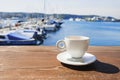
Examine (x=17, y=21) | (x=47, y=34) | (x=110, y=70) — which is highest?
(x=110, y=70)

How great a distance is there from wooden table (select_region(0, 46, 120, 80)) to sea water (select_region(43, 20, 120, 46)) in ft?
14.1

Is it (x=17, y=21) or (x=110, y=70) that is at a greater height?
(x=110, y=70)

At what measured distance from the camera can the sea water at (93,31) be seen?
5068mm

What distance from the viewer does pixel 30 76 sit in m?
0.47

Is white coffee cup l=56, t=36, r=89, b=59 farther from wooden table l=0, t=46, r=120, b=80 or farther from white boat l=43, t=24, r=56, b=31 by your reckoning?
white boat l=43, t=24, r=56, b=31

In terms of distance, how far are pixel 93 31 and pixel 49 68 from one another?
516cm

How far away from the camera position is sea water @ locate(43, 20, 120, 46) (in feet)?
16.6

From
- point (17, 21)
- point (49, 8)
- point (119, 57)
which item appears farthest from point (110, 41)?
point (119, 57)

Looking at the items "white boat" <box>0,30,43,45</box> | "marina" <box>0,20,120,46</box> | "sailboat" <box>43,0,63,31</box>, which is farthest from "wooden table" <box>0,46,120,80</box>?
"sailboat" <box>43,0,63,31</box>

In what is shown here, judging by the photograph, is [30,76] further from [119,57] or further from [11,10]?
[11,10]

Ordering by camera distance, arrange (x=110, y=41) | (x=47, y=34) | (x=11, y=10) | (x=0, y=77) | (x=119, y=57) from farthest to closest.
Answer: (x=47, y=34), (x=110, y=41), (x=11, y=10), (x=119, y=57), (x=0, y=77)

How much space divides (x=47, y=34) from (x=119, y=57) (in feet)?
18.3

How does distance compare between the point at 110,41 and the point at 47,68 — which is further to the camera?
the point at 110,41

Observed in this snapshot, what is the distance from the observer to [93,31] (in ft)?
18.3
